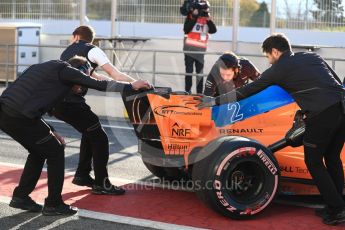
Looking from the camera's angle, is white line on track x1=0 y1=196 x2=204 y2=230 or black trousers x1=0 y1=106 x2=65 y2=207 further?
black trousers x1=0 y1=106 x2=65 y2=207

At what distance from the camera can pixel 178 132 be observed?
20.4ft

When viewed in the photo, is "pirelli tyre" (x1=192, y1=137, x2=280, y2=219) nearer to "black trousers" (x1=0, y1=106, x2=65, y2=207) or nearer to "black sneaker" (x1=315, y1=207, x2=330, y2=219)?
"black sneaker" (x1=315, y1=207, x2=330, y2=219)

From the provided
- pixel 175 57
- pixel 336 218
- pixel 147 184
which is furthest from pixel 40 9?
pixel 336 218

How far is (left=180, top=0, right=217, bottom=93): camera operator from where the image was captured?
41.5 feet

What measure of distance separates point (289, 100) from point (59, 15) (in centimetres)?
1203

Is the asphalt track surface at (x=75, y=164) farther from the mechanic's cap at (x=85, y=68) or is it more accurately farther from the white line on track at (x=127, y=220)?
the mechanic's cap at (x=85, y=68)

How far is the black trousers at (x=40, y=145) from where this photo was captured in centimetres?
577

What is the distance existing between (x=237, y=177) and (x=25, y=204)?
2.01 metres

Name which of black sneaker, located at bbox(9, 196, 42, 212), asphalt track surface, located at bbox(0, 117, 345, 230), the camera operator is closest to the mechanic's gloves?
asphalt track surface, located at bbox(0, 117, 345, 230)

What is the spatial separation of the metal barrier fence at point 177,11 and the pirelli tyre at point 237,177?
884 cm

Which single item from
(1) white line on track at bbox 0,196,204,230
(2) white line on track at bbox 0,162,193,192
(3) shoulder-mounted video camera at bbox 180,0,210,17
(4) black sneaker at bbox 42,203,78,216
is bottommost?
(1) white line on track at bbox 0,196,204,230

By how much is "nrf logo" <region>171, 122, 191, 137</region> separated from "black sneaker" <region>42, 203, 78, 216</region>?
47.7 inches

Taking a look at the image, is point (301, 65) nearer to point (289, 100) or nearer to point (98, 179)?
point (289, 100)

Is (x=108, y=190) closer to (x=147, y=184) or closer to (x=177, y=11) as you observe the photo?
(x=147, y=184)
